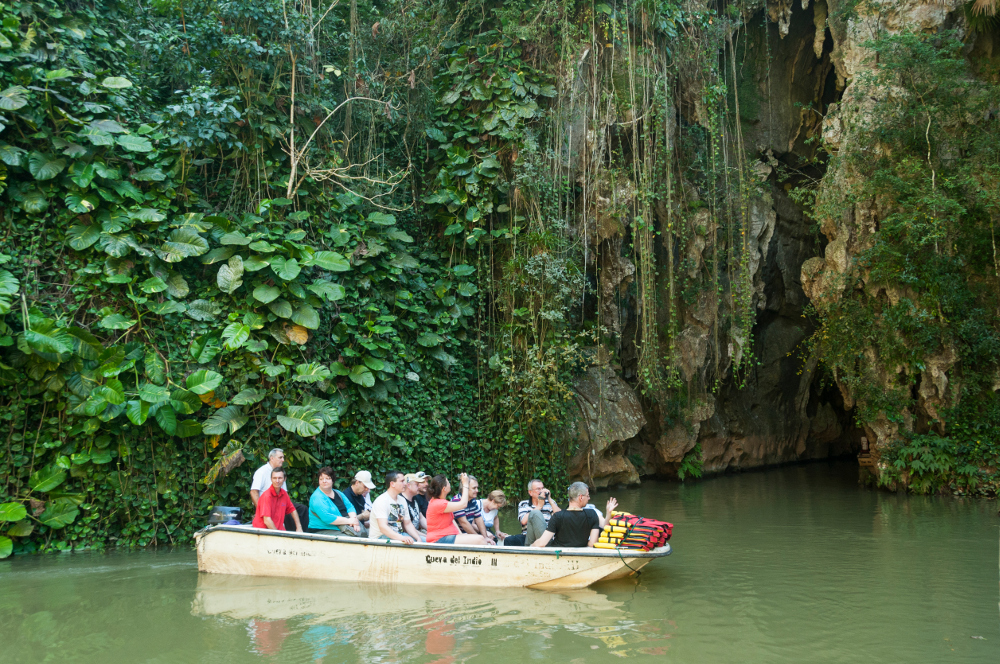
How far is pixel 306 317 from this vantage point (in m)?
8.91

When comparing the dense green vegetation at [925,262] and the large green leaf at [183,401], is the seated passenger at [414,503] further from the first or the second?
the dense green vegetation at [925,262]

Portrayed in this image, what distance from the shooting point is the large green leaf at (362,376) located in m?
9.28

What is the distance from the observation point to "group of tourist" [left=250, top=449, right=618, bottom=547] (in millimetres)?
6121

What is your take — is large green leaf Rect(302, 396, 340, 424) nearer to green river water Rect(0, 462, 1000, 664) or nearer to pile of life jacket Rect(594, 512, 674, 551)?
green river water Rect(0, 462, 1000, 664)

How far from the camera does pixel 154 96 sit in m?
9.98

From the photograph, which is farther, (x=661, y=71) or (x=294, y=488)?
(x=661, y=71)

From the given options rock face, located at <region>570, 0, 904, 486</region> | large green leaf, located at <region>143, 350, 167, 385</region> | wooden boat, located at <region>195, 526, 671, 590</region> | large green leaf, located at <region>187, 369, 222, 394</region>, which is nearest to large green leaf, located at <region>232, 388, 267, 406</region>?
large green leaf, located at <region>187, 369, 222, 394</region>

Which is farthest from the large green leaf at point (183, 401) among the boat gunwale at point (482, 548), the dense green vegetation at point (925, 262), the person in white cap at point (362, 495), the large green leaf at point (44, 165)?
the dense green vegetation at point (925, 262)

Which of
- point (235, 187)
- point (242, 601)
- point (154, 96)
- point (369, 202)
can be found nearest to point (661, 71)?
point (369, 202)

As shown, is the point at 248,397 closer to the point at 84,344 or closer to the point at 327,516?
the point at 84,344

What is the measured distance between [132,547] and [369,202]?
563 centimetres

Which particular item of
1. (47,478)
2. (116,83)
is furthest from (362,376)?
(116,83)

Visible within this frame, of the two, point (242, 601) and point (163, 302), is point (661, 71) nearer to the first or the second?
point (163, 302)

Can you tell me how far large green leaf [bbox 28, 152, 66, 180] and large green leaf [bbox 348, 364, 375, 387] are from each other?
4.18 metres
